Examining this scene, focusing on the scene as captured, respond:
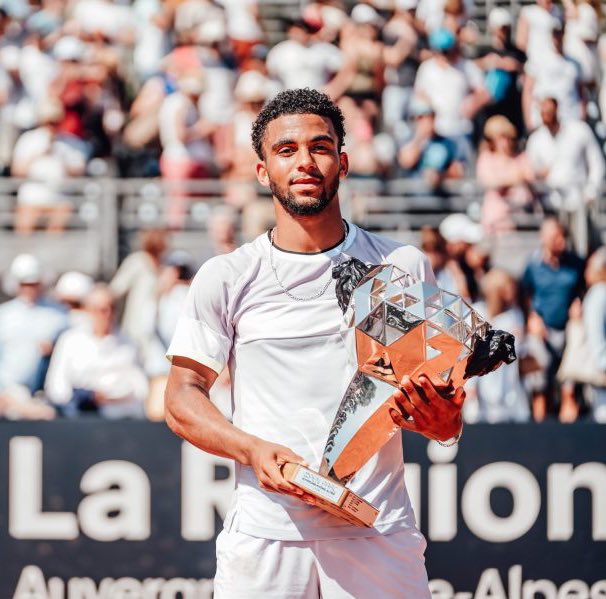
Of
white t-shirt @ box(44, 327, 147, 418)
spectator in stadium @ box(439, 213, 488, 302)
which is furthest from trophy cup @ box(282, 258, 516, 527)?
spectator in stadium @ box(439, 213, 488, 302)

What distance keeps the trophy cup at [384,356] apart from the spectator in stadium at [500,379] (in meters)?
2.95

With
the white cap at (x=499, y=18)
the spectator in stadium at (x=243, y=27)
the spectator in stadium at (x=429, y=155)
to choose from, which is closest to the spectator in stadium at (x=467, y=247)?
the spectator in stadium at (x=429, y=155)

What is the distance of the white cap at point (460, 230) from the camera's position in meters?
5.85

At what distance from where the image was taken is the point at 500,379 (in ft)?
17.6

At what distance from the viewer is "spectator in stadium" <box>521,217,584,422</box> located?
18.2ft

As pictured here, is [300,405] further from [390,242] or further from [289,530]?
[390,242]

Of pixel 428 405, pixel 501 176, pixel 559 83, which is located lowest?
pixel 428 405

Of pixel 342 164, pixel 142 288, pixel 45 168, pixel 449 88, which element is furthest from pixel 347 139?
pixel 342 164

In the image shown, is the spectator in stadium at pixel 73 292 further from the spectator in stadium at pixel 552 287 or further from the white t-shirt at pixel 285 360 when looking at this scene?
the white t-shirt at pixel 285 360

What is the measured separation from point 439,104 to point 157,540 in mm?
3268

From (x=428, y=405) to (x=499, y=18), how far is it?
510 centimetres

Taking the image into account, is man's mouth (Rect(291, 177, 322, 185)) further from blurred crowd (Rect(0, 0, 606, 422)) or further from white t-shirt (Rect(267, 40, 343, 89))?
white t-shirt (Rect(267, 40, 343, 89))

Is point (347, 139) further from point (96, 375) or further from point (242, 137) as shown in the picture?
point (96, 375)

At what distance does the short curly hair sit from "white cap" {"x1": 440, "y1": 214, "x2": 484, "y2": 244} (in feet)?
11.3
